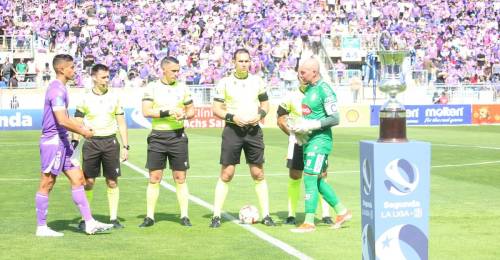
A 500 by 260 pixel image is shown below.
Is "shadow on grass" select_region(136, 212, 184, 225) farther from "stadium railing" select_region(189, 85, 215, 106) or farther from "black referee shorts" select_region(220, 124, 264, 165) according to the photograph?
"stadium railing" select_region(189, 85, 215, 106)

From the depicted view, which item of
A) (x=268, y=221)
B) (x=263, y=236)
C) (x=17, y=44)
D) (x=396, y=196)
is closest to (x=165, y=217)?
(x=268, y=221)

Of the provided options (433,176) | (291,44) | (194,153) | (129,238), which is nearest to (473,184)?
(433,176)

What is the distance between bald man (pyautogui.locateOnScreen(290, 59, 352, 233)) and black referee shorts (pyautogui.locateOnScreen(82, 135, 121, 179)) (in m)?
2.54

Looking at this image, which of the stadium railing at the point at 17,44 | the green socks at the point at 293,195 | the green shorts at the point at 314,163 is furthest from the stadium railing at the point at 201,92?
the green shorts at the point at 314,163

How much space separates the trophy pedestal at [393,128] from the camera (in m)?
6.50

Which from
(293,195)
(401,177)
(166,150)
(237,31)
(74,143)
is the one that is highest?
(237,31)

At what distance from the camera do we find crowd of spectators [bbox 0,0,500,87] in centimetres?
4369

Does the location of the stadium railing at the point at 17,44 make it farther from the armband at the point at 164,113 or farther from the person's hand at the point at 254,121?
the person's hand at the point at 254,121

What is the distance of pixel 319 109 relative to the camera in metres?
11.3

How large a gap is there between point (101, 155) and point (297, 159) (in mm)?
2669

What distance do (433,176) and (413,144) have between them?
1266 cm

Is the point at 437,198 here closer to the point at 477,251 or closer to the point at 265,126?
the point at 477,251

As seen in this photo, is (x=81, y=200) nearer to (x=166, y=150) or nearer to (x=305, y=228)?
(x=166, y=150)

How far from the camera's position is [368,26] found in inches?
1956
